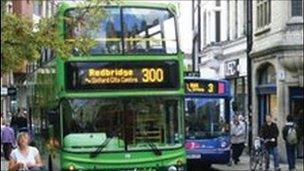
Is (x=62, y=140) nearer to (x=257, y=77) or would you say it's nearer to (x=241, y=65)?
(x=257, y=77)

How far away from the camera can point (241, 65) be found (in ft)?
130

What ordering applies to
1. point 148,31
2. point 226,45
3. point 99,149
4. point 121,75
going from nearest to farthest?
point 99,149 < point 121,75 < point 148,31 < point 226,45

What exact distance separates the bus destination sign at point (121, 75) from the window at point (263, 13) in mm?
15883

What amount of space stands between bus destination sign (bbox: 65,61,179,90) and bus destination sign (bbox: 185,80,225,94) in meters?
8.18

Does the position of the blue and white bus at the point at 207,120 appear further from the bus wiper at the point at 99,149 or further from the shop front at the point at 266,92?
the bus wiper at the point at 99,149

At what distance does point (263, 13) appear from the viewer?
34.6 metres

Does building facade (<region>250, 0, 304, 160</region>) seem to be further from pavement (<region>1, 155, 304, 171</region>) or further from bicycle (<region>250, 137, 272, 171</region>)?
bicycle (<region>250, 137, 272, 171</region>)

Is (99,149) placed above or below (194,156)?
above

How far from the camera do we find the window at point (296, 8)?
102 ft

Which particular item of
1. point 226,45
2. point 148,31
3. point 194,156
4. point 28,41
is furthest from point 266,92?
point 28,41

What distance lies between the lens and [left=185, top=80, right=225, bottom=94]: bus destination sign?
26484mm

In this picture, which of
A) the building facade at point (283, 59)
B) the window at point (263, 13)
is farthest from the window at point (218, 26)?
the building facade at point (283, 59)

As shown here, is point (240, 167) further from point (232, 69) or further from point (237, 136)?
point (232, 69)

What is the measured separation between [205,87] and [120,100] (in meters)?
8.69
